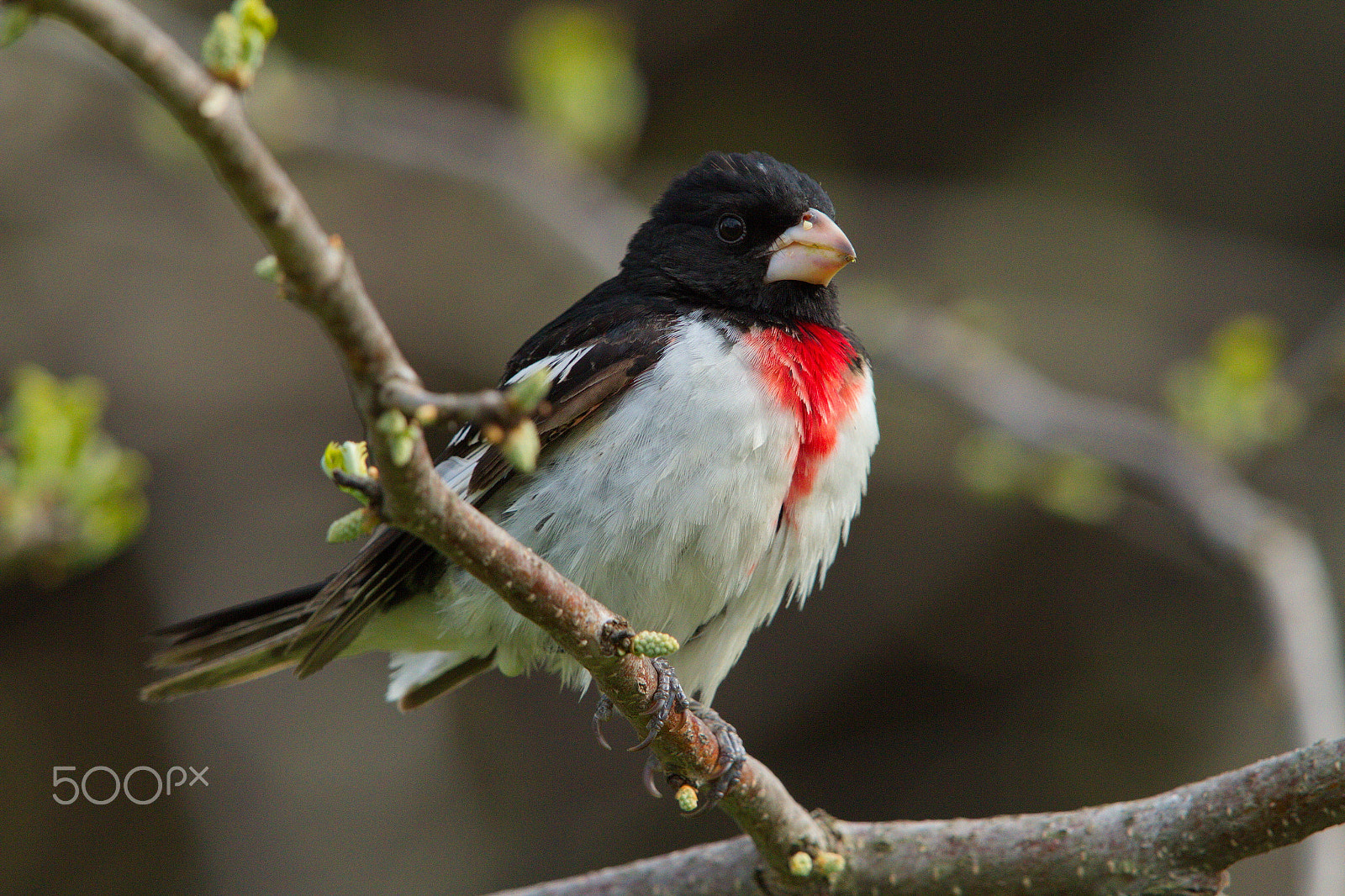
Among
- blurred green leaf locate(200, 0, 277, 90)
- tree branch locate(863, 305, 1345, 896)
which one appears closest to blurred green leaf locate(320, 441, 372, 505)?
blurred green leaf locate(200, 0, 277, 90)

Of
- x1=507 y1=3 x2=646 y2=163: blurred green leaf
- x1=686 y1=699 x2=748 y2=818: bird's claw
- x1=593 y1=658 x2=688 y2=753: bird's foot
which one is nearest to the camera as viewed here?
x1=593 y1=658 x2=688 y2=753: bird's foot

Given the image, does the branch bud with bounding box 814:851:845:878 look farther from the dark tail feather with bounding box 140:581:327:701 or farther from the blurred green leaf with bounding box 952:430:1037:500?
the blurred green leaf with bounding box 952:430:1037:500

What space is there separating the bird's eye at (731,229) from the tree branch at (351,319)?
1.79m

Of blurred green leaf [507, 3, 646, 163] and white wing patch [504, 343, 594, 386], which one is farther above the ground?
blurred green leaf [507, 3, 646, 163]

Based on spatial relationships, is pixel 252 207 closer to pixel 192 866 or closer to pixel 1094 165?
pixel 192 866

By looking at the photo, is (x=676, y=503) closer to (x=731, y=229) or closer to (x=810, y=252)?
(x=810, y=252)

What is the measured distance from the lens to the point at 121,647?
23.3 feet

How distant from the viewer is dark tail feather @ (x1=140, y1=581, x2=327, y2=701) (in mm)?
3635

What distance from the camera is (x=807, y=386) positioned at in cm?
347

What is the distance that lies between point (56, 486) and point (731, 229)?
211cm

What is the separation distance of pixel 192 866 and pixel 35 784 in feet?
3.19

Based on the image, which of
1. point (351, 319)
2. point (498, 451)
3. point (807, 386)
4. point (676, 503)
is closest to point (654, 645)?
point (351, 319)

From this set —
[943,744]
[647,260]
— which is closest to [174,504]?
[647,260]

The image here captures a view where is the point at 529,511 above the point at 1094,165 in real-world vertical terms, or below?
below
